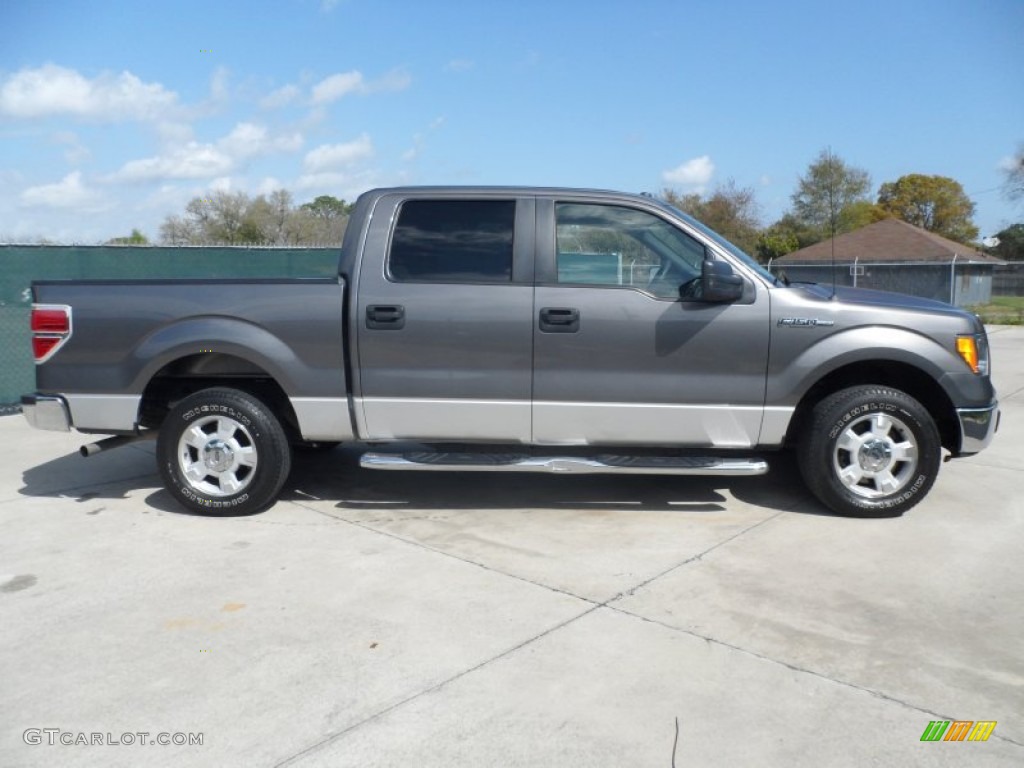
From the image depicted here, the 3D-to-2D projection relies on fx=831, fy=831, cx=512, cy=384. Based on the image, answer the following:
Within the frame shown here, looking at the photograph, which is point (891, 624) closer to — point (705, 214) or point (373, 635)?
point (373, 635)

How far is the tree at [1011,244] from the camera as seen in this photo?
198 feet

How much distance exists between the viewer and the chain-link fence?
30.9ft

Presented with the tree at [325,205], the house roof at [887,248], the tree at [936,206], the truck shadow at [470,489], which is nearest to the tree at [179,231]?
the tree at [325,205]

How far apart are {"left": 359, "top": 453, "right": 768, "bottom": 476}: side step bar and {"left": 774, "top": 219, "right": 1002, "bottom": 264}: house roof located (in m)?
29.0

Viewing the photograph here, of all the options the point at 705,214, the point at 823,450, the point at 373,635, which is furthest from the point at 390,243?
the point at 705,214

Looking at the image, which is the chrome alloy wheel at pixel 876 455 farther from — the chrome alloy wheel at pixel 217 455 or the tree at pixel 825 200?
the tree at pixel 825 200

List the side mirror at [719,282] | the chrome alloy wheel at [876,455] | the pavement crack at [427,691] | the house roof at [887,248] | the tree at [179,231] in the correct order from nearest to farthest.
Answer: the pavement crack at [427,691], the side mirror at [719,282], the chrome alloy wheel at [876,455], the house roof at [887,248], the tree at [179,231]

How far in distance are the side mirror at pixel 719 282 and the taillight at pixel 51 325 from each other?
4.04 metres

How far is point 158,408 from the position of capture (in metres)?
5.79

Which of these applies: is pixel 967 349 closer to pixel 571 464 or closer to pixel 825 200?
pixel 571 464

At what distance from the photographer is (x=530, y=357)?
17.1 feet

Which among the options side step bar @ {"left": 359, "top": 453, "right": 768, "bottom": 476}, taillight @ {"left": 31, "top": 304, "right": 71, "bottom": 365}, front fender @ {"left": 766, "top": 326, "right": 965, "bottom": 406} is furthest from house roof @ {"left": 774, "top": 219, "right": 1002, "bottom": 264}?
taillight @ {"left": 31, "top": 304, "right": 71, "bottom": 365}

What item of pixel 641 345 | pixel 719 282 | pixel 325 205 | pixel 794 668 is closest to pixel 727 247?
pixel 719 282

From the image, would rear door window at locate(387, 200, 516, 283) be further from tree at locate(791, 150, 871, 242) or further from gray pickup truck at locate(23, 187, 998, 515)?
tree at locate(791, 150, 871, 242)
